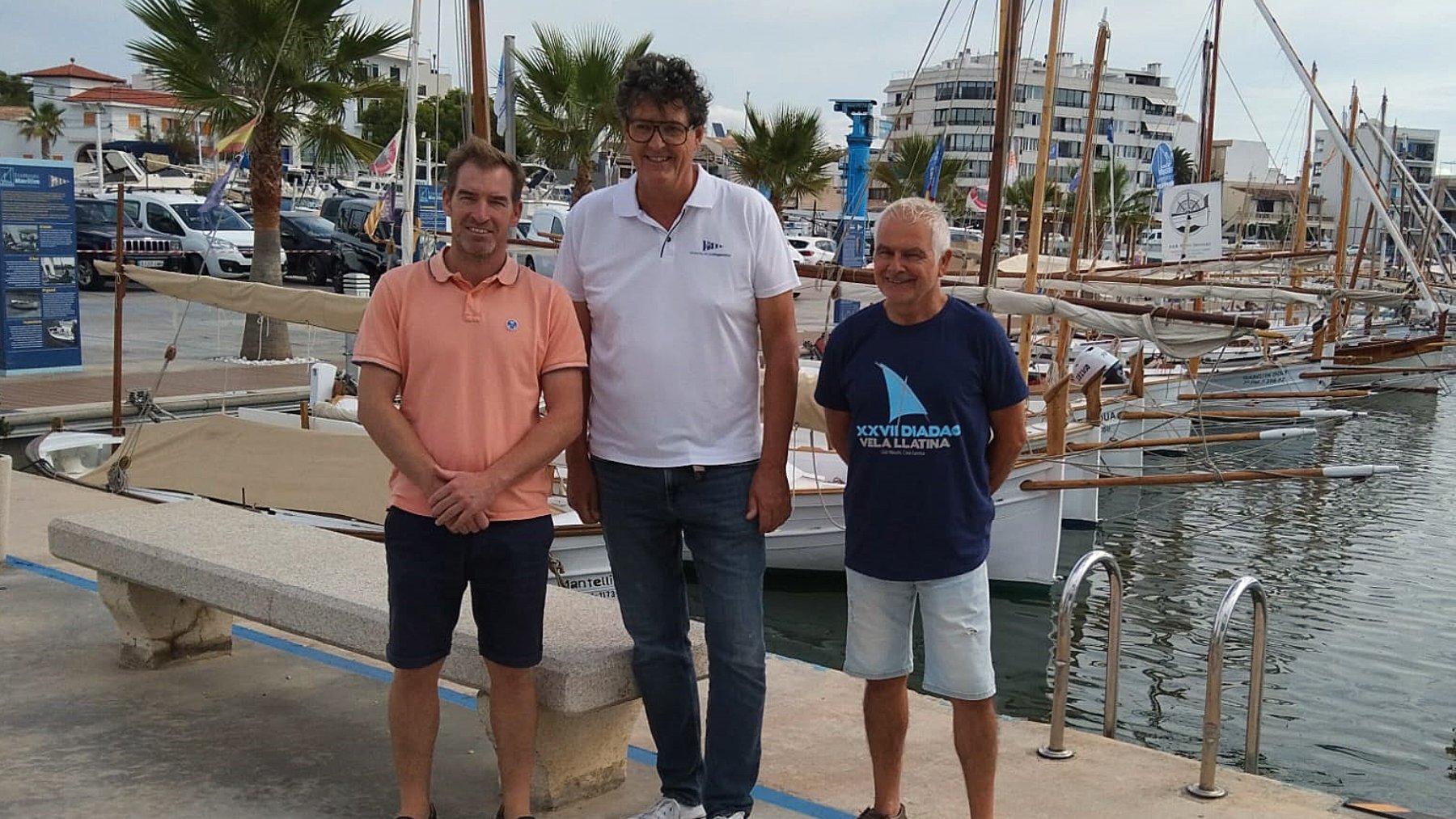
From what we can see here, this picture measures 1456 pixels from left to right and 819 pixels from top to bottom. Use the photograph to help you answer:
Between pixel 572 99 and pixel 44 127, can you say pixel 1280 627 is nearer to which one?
pixel 572 99

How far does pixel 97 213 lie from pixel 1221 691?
3221 cm

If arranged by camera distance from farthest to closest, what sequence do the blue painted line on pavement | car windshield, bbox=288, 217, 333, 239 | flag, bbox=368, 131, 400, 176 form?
car windshield, bbox=288, 217, 333, 239 → flag, bbox=368, 131, 400, 176 → the blue painted line on pavement

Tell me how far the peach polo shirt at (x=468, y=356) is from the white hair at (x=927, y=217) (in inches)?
38.2

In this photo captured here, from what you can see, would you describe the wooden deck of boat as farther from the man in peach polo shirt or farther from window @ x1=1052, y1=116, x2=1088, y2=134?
window @ x1=1052, y1=116, x2=1088, y2=134

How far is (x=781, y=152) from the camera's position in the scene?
130 feet

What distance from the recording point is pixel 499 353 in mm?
3590

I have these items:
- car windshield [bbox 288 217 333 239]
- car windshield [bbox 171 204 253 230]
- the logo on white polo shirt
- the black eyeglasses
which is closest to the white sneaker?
the logo on white polo shirt

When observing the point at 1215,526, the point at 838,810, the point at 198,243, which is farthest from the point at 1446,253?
the point at 838,810

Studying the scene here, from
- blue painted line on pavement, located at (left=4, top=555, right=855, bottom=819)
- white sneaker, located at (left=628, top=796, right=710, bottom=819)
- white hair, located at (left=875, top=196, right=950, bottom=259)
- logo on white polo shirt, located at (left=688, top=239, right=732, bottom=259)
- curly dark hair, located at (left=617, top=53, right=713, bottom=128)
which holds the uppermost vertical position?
curly dark hair, located at (left=617, top=53, right=713, bottom=128)

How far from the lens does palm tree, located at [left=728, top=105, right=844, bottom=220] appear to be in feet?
129

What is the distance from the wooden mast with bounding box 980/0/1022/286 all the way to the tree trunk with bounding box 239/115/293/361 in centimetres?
961

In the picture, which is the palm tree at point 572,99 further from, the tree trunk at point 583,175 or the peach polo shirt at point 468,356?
the peach polo shirt at point 468,356

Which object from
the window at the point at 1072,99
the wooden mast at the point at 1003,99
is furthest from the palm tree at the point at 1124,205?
the wooden mast at the point at 1003,99

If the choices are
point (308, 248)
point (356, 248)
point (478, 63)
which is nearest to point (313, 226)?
point (308, 248)
